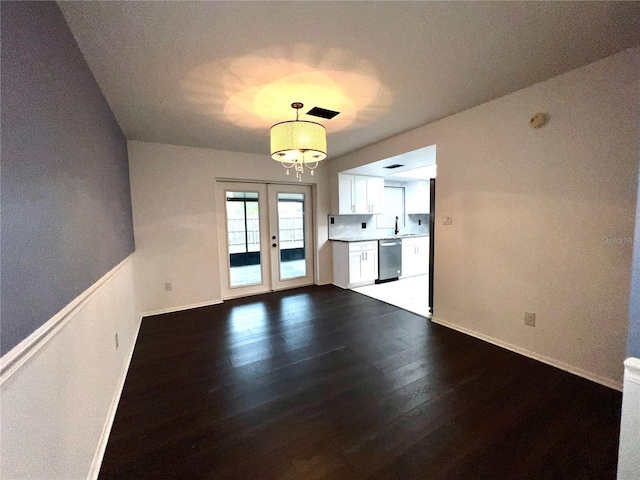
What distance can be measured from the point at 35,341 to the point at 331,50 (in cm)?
206

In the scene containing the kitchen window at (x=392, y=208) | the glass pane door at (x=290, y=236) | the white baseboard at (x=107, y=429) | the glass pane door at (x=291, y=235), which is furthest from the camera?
the kitchen window at (x=392, y=208)

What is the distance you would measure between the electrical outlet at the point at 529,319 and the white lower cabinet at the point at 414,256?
9.98 feet

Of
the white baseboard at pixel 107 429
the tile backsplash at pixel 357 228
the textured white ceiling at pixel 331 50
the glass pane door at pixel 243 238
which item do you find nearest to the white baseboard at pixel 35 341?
the white baseboard at pixel 107 429

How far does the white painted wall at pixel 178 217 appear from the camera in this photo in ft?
11.8

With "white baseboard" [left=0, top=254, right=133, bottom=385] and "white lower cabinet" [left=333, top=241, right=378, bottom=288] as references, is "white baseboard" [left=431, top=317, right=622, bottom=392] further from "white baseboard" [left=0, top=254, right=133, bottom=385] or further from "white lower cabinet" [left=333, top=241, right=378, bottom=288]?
"white baseboard" [left=0, top=254, right=133, bottom=385]

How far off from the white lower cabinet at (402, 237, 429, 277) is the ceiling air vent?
3305 millimetres

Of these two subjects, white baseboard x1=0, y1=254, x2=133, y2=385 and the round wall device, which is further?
the round wall device

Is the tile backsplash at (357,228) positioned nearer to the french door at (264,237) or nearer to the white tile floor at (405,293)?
Result: the french door at (264,237)

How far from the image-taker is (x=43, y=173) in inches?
41.1

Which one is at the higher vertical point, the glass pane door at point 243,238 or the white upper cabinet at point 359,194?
the white upper cabinet at point 359,194

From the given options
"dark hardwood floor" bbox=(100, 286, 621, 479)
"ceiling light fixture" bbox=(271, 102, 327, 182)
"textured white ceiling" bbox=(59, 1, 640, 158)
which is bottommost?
"dark hardwood floor" bbox=(100, 286, 621, 479)

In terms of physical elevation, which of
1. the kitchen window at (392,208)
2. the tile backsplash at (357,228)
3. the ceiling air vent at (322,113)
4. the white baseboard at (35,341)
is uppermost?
the ceiling air vent at (322,113)

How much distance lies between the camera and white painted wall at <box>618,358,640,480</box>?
1.02 meters

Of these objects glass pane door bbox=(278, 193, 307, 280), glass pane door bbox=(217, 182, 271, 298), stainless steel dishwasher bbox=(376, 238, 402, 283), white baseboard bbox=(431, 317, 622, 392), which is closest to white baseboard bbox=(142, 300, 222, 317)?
glass pane door bbox=(217, 182, 271, 298)
